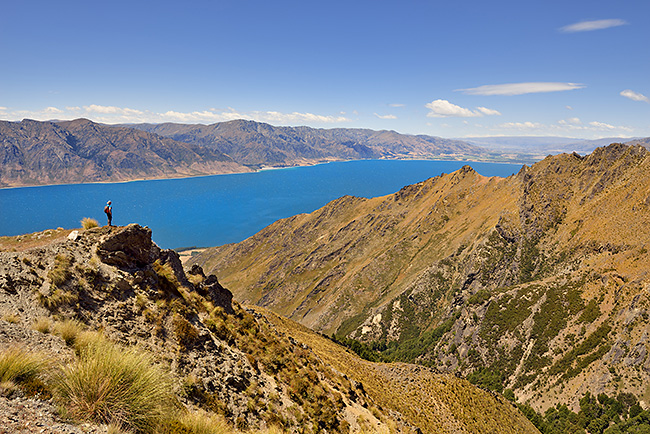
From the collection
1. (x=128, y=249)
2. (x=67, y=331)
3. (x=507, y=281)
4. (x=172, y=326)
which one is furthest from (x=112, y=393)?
(x=507, y=281)

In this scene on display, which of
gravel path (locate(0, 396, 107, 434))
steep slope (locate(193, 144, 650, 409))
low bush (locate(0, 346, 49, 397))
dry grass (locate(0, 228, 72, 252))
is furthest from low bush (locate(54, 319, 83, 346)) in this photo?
steep slope (locate(193, 144, 650, 409))

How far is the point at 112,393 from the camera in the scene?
8.37 m

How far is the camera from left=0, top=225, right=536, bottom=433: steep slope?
13721 millimetres

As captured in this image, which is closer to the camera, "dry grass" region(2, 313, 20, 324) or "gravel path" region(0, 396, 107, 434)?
"gravel path" region(0, 396, 107, 434)

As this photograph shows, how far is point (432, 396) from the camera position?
1534 inches

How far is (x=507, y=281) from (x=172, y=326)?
11866 cm

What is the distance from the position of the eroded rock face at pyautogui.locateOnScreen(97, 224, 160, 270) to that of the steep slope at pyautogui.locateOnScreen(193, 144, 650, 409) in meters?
80.5

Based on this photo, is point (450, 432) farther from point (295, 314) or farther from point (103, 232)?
point (295, 314)

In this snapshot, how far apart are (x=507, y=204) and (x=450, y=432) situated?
408 feet

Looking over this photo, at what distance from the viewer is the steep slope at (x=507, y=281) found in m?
68.5

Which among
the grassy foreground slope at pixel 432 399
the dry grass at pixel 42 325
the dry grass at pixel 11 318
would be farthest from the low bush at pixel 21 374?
the grassy foreground slope at pixel 432 399

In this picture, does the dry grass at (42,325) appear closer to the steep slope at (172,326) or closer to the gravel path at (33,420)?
the steep slope at (172,326)

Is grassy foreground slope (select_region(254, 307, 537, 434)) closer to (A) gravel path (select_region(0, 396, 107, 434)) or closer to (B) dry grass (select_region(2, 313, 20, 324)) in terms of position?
(B) dry grass (select_region(2, 313, 20, 324))

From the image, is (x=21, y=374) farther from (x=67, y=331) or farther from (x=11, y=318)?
(x=11, y=318)
